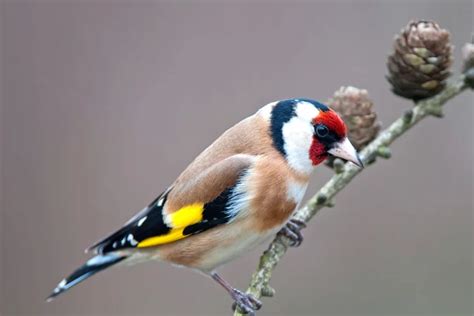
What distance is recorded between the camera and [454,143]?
496 centimetres

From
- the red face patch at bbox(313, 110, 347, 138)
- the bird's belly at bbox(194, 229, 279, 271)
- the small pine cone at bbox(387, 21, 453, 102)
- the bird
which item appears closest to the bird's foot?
the bird

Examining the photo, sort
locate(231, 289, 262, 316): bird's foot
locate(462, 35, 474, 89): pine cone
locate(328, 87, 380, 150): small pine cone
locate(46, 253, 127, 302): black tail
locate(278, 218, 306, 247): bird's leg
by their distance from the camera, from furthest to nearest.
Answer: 1. locate(46, 253, 127, 302): black tail
2. locate(278, 218, 306, 247): bird's leg
3. locate(328, 87, 380, 150): small pine cone
4. locate(462, 35, 474, 89): pine cone
5. locate(231, 289, 262, 316): bird's foot

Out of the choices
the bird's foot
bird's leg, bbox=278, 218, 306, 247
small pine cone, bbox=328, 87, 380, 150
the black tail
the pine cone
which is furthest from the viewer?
the black tail

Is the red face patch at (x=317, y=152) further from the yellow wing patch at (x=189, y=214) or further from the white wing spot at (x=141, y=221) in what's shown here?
the white wing spot at (x=141, y=221)

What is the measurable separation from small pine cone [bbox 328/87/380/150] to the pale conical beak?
67 millimetres

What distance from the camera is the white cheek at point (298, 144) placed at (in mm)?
2322

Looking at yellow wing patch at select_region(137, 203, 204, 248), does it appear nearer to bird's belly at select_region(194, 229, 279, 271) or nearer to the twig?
bird's belly at select_region(194, 229, 279, 271)

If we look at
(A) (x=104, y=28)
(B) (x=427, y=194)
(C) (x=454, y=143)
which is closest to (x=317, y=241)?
(B) (x=427, y=194)

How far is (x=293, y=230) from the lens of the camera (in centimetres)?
244

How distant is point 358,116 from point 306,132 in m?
0.18

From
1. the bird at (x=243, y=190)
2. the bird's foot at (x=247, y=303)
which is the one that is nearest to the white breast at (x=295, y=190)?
the bird at (x=243, y=190)

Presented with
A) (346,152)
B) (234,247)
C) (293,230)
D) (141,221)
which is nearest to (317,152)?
(346,152)

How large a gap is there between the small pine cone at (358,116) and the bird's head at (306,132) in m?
0.06

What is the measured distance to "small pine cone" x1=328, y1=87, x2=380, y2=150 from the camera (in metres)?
2.25
